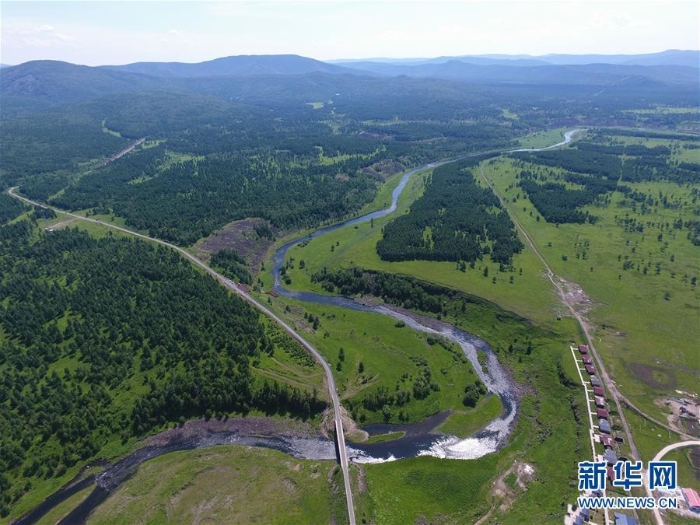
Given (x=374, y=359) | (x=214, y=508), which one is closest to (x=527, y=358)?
(x=374, y=359)

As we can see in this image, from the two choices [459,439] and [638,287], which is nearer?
[459,439]

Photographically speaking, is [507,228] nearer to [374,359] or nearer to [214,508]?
[374,359]

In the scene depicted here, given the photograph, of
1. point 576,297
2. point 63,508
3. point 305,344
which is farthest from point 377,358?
point 63,508

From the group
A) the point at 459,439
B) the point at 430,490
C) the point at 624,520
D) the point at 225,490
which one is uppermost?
the point at 624,520

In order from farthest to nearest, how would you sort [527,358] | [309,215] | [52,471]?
[309,215] → [527,358] → [52,471]

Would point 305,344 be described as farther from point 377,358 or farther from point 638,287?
point 638,287

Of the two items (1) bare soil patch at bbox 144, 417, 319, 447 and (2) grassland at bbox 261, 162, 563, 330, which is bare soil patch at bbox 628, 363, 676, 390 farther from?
Answer: (1) bare soil patch at bbox 144, 417, 319, 447
